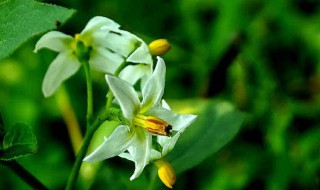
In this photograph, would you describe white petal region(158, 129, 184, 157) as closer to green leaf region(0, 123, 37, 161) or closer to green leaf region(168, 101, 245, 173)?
green leaf region(0, 123, 37, 161)

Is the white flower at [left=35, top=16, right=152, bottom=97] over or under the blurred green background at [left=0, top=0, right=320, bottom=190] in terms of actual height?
over

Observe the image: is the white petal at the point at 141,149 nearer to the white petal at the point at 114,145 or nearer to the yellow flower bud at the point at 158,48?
the white petal at the point at 114,145

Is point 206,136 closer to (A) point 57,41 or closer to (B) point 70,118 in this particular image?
(A) point 57,41

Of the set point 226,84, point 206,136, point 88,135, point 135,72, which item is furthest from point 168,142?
point 226,84

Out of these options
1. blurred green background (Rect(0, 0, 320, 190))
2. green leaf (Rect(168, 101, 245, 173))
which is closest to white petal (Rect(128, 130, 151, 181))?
green leaf (Rect(168, 101, 245, 173))

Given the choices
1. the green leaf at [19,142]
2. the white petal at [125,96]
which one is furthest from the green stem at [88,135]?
the green leaf at [19,142]

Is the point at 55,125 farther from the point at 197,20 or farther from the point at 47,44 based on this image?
the point at 47,44

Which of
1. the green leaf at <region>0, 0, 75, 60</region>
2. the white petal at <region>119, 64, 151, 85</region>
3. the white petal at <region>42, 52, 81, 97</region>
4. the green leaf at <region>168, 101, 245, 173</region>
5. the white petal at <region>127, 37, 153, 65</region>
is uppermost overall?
the green leaf at <region>0, 0, 75, 60</region>

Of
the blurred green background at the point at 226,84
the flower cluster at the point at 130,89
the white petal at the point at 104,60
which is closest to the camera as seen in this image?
the flower cluster at the point at 130,89
